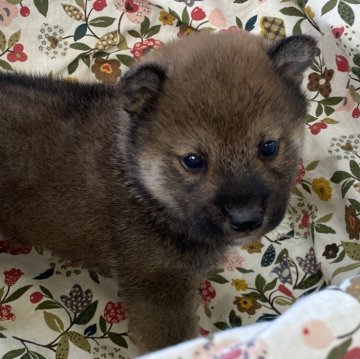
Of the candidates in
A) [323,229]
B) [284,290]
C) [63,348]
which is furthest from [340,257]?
[63,348]

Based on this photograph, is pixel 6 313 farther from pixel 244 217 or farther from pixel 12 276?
pixel 244 217

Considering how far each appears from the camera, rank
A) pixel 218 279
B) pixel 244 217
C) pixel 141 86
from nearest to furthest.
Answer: pixel 244 217
pixel 141 86
pixel 218 279

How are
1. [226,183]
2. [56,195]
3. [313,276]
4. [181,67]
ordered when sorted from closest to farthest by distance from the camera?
[226,183] < [181,67] < [56,195] < [313,276]

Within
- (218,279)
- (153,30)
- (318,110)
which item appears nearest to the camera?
(218,279)

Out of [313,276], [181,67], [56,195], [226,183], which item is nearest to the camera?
[226,183]

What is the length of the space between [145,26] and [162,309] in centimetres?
150

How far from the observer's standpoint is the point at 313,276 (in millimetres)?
2338

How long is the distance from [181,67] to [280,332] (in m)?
0.80

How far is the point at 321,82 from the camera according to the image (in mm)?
2584

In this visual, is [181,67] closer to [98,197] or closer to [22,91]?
[98,197]

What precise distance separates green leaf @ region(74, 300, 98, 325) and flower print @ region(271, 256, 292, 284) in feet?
2.41

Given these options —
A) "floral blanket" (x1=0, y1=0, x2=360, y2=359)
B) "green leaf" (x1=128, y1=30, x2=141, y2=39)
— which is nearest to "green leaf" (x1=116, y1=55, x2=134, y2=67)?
"floral blanket" (x1=0, y1=0, x2=360, y2=359)

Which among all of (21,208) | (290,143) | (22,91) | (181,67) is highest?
(181,67)

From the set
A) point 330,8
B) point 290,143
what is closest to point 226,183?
point 290,143
